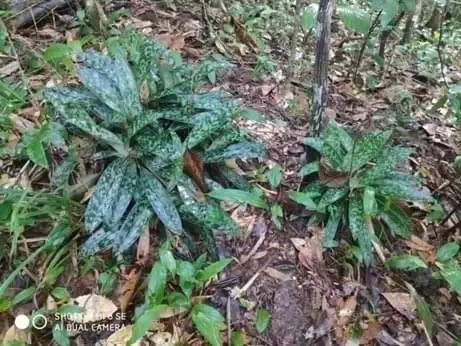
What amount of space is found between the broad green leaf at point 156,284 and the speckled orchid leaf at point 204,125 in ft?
2.14

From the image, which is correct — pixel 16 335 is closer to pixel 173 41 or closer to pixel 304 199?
pixel 304 199

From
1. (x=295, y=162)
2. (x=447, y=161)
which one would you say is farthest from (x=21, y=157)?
(x=447, y=161)

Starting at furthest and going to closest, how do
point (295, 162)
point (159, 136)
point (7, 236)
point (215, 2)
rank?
point (215, 2) → point (295, 162) → point (159, 136) → point (7, 236)

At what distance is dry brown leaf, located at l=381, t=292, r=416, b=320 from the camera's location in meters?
2.38

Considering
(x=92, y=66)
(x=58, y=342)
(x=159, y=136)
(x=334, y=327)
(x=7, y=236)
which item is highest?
(x=92, y=66)

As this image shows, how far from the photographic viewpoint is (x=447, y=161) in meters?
3.22

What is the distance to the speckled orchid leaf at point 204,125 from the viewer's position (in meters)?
2.40

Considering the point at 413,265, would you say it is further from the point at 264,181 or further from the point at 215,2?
the point at 215,2

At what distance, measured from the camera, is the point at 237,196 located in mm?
2350

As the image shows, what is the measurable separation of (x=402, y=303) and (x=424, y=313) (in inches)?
4.6

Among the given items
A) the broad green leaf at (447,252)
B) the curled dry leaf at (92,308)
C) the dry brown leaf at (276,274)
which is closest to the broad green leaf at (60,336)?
the curled dry leaf at (92,308)

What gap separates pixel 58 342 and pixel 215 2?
319cm

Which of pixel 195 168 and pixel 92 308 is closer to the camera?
pixel 92 308

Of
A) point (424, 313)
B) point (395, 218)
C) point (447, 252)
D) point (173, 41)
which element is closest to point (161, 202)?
point (395, 218)
